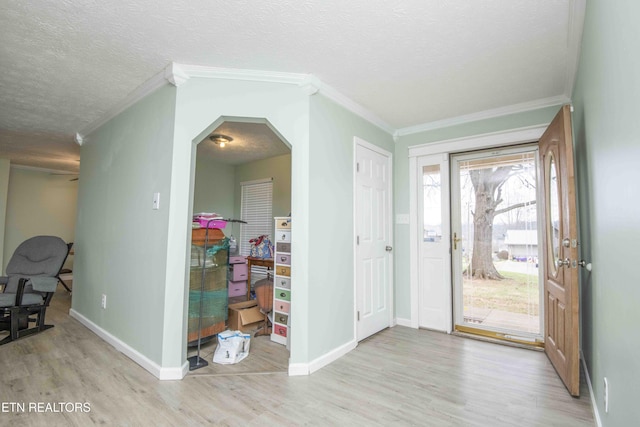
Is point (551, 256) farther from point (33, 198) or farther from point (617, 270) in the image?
point (33, 198)

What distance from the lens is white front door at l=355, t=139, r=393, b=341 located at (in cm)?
320

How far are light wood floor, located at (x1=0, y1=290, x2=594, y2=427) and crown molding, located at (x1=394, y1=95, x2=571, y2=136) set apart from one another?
2.38 meters

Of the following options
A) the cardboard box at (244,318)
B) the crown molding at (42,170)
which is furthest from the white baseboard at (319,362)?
the crown molding at (42,170)

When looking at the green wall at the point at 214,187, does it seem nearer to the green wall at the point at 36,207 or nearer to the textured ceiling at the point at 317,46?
the textured ceiling at the point at 317,46

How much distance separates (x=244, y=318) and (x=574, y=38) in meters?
3.68

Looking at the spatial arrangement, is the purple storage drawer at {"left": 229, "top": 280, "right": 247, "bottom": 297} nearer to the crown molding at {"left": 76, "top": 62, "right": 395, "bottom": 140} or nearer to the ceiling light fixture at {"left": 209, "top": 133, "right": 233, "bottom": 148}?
the ceiling light fixture at {"left": 209, "top": 133, "right": 233, "bottom": 148}

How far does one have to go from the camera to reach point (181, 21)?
192 centimetres

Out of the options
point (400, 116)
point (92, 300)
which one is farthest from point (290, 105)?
point (92, 300)

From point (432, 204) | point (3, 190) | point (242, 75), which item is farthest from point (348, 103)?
point (3, 190)

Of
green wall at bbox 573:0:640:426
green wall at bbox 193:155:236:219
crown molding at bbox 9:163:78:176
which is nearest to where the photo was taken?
green wall at bbox 573:0:640:426

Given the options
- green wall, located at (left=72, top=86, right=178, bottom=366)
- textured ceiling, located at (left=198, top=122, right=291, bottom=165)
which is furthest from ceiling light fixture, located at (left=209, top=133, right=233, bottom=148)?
green wall, located at (left=72, top=86, right=178, bottom=366)

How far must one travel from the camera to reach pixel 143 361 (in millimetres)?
2543

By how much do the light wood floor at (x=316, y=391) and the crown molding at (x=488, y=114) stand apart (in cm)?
238

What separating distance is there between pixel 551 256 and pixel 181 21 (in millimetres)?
3319
